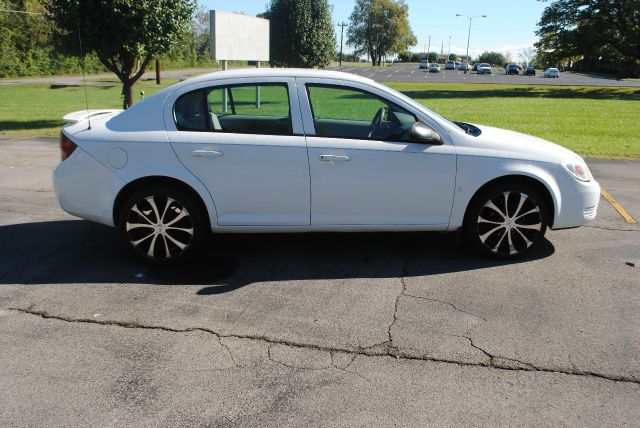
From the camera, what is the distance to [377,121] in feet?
16.6

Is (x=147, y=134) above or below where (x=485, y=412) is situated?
above

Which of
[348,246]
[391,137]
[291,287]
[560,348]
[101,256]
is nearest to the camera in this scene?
[560,348]

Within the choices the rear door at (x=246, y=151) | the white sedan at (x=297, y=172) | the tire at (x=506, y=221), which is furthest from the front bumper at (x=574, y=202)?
the rear door at (x=246, y=151)

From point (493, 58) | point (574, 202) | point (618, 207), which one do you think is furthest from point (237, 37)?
point (493, 58)

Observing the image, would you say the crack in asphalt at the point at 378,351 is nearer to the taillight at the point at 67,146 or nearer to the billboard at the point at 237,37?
the taillight at the point at 67,146

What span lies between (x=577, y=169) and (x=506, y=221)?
0.80 metres

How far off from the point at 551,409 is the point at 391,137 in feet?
8.61

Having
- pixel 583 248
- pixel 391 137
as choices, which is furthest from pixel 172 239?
pixel 583 248

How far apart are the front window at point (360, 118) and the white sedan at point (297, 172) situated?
0.06 ft

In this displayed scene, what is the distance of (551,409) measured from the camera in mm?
2922

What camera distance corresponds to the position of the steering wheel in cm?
Result: 498

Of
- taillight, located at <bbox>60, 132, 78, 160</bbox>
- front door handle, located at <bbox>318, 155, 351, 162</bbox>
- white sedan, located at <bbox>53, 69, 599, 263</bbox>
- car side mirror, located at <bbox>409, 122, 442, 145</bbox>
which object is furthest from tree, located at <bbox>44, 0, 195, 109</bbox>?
car side mirror, located at <bbox>409, 122, 442, 145</bbox>

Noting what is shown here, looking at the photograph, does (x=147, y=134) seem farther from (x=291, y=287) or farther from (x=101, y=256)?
(x=291, y=287)

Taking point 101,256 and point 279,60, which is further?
point 279,60
